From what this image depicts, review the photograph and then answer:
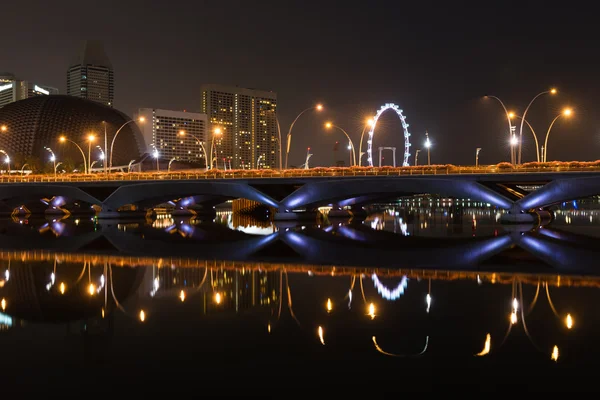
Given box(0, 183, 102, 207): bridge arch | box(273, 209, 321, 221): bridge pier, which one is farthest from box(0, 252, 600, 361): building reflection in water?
box(0, 183, 102, 207): bridge arch

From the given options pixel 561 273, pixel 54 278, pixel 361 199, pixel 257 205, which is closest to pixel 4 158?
pixel 257 205

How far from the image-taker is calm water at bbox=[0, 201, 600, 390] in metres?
8.31

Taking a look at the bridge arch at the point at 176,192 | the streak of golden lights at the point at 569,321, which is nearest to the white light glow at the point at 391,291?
the streak of golden lights at the point at 569,321

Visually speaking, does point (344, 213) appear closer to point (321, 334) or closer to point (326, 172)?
point (326, 172)

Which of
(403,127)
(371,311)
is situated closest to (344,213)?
(403,127)

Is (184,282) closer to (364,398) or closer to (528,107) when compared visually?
(364,398)

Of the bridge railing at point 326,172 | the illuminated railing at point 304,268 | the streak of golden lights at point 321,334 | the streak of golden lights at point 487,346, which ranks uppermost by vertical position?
the bridge railing at point 326,172

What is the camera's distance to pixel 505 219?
175 feet

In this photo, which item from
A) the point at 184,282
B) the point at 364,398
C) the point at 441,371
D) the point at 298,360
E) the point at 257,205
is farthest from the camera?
the point at 257,205

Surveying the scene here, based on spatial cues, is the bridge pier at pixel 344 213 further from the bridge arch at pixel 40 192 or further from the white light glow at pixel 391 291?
the white light glow at pixel 391 291

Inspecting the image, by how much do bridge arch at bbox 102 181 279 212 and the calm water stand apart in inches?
1562

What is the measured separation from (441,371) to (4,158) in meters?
144

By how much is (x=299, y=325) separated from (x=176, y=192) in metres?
56.8

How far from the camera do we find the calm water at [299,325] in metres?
8.31
